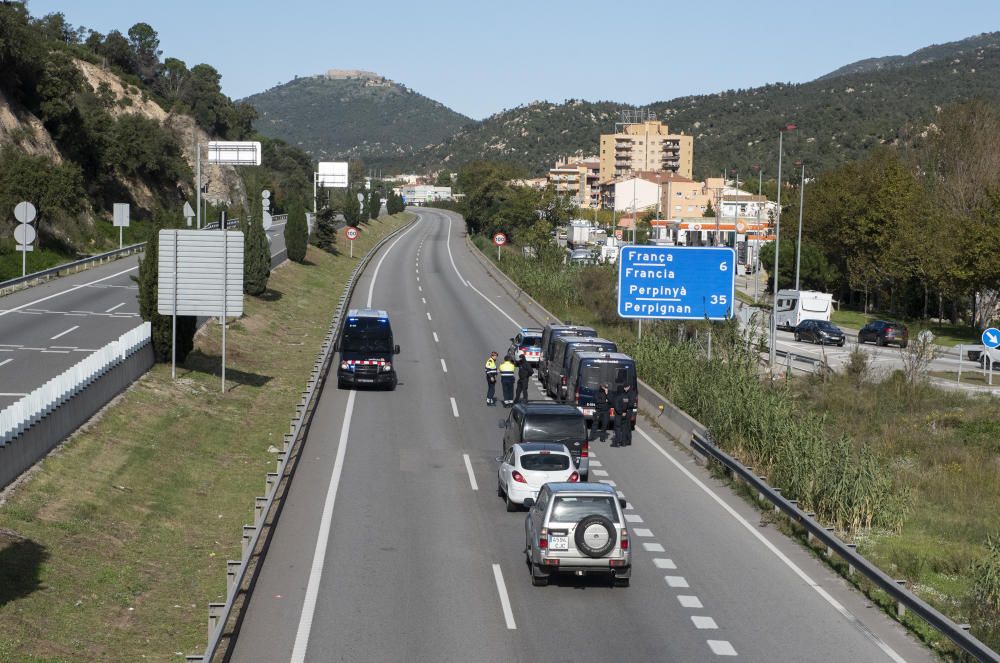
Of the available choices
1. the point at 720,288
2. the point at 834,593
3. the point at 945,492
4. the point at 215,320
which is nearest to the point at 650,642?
the point at 834,593

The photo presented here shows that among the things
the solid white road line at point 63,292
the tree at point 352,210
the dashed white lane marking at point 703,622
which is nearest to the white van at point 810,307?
the solid white road line at point 63,292

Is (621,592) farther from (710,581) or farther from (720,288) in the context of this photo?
(720,288)

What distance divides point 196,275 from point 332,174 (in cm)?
12951

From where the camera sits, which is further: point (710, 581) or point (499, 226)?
point (499, 226)

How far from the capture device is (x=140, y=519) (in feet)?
68.6

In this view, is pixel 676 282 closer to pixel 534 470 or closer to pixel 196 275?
pixel 196 275

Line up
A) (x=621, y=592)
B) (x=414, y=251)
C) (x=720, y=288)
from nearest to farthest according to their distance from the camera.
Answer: (x=621, y=592), (x=720, y=288), (x=414, y=251)

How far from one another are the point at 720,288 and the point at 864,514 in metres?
19.5

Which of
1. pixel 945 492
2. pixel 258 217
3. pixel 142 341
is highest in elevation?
pixel 258 217

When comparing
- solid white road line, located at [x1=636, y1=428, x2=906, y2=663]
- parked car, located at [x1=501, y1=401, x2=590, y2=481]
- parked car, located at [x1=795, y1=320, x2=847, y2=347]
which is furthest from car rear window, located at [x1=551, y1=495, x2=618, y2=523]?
parked car, located at [x1=795, y1=320, x2=847, y2=347]

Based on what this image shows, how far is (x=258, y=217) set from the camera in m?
57.5

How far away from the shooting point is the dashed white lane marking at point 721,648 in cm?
1437

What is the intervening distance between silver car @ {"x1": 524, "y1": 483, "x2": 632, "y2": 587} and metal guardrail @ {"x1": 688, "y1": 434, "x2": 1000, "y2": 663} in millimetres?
3654

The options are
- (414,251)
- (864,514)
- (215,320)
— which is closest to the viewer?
(864,514)
